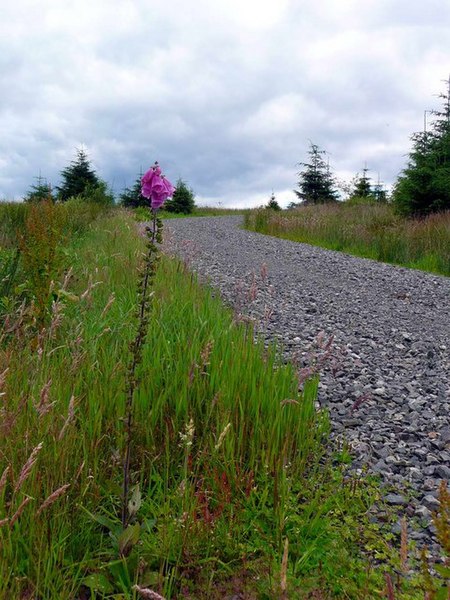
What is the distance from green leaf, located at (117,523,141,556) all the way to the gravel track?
131 cm

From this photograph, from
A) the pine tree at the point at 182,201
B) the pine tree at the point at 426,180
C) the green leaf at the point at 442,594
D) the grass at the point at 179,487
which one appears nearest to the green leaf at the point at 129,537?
the grass at the point at 179,487

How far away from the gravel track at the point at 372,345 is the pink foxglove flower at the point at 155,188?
1337 mm

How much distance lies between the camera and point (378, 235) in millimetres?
13789

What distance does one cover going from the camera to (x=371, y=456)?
3.19 m

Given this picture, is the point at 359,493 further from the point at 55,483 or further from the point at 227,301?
the point at 227,301

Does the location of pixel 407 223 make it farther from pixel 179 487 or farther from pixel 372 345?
pixel 179 487

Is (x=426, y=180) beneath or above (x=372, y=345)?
above

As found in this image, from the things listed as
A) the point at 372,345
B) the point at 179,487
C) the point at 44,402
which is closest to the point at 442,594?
the point at 179,487

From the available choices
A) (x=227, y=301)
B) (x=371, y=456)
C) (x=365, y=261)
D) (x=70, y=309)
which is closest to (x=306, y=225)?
(x=365, y=261)

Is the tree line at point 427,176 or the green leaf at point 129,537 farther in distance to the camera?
the tree line at point 427,176

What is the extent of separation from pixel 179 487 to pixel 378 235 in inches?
498

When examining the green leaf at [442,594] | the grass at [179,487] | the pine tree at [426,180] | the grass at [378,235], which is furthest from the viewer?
the pine tree at [426,180]

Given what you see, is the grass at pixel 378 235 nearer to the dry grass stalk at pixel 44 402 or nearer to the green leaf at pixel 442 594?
the dry grass stalk at pixel 44 402

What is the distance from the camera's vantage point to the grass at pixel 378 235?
39.9ft
